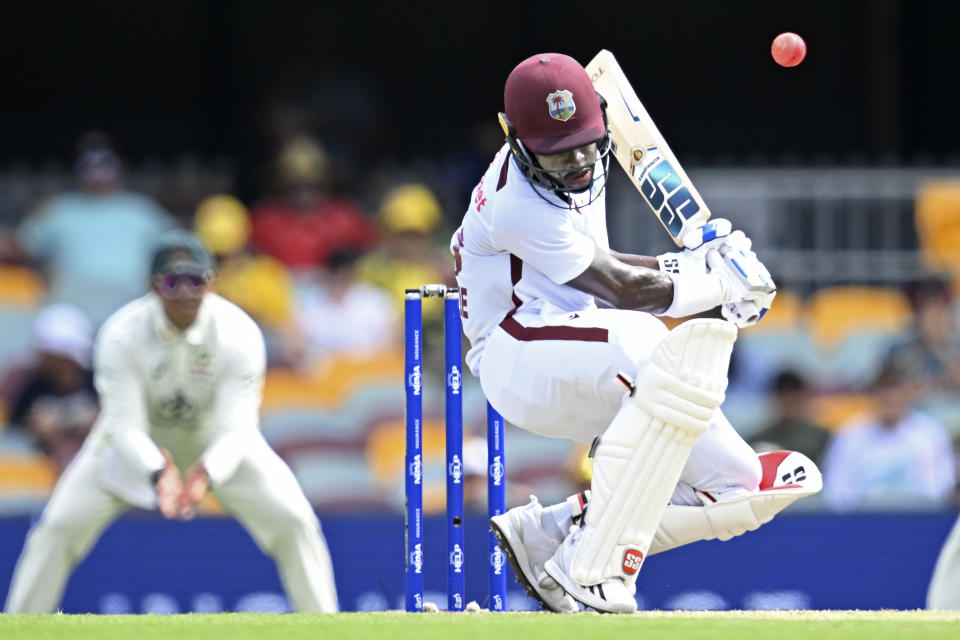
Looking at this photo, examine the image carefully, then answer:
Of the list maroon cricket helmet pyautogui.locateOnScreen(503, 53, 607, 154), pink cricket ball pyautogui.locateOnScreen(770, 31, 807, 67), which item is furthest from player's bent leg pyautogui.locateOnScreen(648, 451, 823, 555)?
pink cricket ball pyautogui.locateOnScreen(770, 31, 807, 67)

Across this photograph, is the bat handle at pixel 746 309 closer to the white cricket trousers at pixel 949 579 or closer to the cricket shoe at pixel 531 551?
the cricket shoe at pixel 531 551

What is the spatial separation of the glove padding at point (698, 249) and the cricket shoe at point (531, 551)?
93 centimetres

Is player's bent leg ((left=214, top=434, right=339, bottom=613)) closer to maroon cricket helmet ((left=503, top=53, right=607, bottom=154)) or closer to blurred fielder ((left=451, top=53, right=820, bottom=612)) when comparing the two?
blurred fielder ((left=451, top=53, right=820, bottom=612))

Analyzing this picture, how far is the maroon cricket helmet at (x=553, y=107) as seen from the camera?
498 cm

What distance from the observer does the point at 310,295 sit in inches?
366

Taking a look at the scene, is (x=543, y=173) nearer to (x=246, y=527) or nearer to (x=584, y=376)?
(x=584, y=376)

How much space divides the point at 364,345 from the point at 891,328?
108 inches

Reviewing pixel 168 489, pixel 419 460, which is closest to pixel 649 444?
pixel 419 460

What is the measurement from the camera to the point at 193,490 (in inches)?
280

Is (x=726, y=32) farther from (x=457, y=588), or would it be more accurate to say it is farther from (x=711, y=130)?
(x=457, y=588)

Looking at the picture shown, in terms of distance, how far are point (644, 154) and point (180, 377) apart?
2.94 meters

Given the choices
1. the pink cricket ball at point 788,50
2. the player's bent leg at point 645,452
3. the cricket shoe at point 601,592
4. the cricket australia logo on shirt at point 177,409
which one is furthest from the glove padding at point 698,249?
the cricket australia logo on shirt at point 177,409

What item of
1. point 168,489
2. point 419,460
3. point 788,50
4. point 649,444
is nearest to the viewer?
point 649,444

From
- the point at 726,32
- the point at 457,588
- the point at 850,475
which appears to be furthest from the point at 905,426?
the point at 726,32
